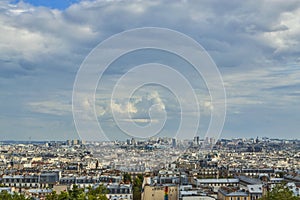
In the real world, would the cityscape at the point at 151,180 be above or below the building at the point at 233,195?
above

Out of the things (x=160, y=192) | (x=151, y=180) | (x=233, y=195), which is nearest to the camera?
(x=233, y=195)

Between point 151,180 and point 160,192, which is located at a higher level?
point 151,180

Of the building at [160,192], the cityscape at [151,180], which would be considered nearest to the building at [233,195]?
the cityscape at [151,180]

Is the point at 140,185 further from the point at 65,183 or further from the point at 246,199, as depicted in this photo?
the point at 246,199

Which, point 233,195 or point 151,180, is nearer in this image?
point 233,195

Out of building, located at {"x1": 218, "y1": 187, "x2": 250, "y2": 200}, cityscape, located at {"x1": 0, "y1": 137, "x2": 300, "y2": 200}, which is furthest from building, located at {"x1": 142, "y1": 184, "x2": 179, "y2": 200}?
building, located at {"x1": 218, "y1": 187, "x2": 250, "y2": 200}

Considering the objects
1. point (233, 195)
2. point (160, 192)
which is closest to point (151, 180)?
point (160, 192)

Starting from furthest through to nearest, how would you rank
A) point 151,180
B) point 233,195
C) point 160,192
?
point 151,180 < point 160,192 < point 233,195

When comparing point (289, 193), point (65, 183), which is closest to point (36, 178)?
point (65, 183)

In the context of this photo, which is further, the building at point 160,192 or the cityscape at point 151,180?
the building at point 160,192

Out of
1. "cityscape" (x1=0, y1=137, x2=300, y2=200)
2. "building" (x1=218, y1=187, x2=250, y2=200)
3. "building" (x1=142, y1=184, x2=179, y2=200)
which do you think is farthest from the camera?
"building" (x1=142, y1=184, x2=179, y2=200)

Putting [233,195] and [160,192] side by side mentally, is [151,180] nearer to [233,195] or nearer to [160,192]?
[160,192]

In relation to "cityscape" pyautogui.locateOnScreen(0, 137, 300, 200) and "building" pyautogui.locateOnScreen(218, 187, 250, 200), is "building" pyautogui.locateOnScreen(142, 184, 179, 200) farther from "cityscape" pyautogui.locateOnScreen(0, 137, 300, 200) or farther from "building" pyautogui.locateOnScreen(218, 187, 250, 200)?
"building" pyautogui.locateOnScreen(218, 187, 250, 200)

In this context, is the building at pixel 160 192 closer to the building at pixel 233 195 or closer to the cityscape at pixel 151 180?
the cityscape at pixel 151 180
